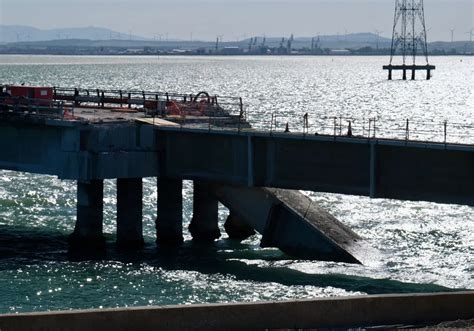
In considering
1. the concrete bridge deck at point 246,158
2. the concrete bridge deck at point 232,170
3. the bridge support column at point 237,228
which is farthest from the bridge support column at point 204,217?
the concrete bridge deck at point 246,158

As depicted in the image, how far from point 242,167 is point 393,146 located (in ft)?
22.5

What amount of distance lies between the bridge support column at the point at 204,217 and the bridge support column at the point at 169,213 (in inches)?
45.0

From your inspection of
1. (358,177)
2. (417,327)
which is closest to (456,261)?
→ (358,177)

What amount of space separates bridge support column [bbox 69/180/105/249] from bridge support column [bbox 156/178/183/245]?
110 inches

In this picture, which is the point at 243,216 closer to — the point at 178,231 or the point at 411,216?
the point at 178,231

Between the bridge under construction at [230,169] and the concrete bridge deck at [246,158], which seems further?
the bridge under construction at [230,169]

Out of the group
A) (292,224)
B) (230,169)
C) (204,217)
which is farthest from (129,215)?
(292,224)

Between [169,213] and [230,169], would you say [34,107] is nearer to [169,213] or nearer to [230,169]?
[169,213]

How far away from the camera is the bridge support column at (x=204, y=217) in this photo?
179ft

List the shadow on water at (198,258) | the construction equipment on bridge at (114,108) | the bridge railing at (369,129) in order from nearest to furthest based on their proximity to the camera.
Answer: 1. the shadow on water at (198,258)
2. the bridge railing at (369,129)
3. the construction equipment on bridge at (114,108)

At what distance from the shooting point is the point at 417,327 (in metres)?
30.3

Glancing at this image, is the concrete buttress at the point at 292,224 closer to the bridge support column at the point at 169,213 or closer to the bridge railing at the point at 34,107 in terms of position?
the bridge support column at the point at 169,213

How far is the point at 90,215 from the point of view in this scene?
170ft

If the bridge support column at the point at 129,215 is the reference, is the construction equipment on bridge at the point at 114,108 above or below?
above
